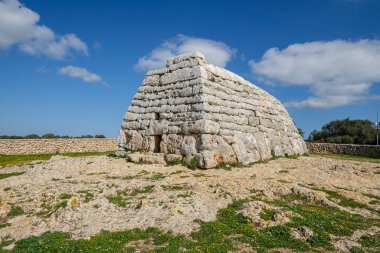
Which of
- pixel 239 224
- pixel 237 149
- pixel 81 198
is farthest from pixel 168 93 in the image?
pixel 239 224

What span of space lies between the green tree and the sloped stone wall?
17.5 metres

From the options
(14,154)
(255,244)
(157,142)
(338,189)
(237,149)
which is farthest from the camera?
(14,154)

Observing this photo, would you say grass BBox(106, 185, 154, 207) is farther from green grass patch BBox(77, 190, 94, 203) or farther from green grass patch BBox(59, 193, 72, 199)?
green grass patch BBox(59, 193, 72, 199)

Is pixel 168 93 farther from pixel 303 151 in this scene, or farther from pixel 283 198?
pixel 303 151

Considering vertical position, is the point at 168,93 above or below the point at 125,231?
above

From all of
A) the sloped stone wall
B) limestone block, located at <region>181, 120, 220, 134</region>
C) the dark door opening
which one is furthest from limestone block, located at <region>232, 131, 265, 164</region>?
the sloped stone wall

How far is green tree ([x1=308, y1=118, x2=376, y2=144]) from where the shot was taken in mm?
45312

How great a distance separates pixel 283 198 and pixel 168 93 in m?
8.03

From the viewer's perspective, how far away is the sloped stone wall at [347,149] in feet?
82.4

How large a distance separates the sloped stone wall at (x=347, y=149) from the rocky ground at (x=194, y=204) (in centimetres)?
1403

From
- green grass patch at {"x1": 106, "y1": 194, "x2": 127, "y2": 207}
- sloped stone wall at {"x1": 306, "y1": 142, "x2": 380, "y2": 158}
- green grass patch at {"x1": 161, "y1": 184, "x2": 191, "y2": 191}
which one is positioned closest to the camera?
green grass patch at {"x1": 106, "y1": 194, "x2": 127, "y2": 207}

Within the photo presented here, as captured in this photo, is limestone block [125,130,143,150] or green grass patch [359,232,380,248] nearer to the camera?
green grass patch [359,232,380,248]

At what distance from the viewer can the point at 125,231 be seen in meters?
6.92

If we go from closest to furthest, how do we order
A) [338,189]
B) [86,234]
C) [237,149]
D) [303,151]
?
[86,234] → [338,189] → [237,149] → [303,151]
